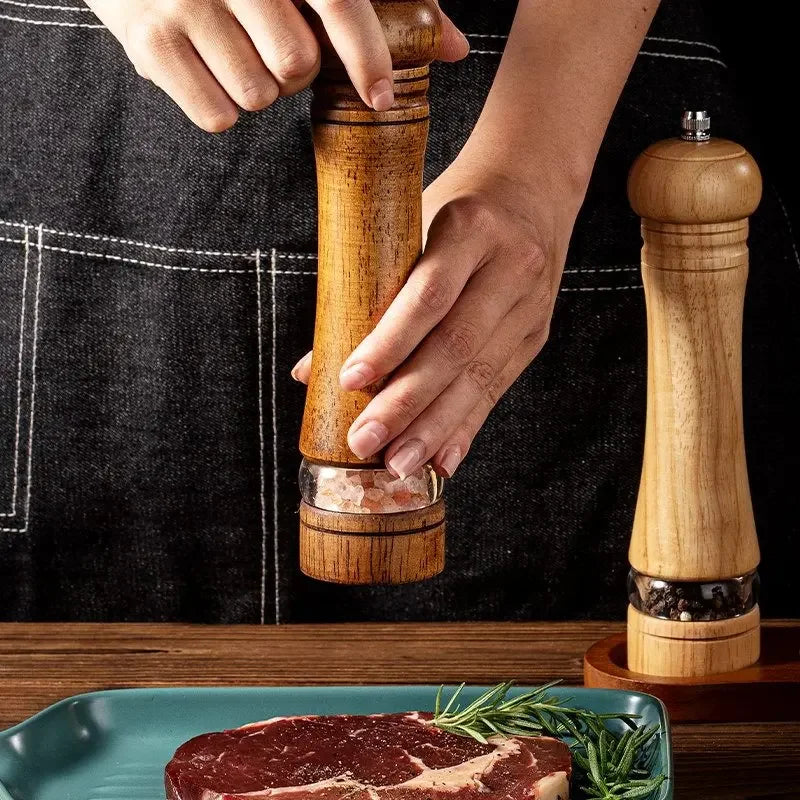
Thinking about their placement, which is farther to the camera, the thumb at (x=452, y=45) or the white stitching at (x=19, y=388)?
the white stitching at (x=19, y=388)

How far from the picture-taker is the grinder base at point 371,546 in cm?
66

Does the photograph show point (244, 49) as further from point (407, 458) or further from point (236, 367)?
point (236, 367)

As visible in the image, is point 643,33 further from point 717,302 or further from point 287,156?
point 287,156

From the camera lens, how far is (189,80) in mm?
675

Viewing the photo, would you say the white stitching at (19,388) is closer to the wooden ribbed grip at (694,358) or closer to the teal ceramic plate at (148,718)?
the teal ceramic plate at (148,718)

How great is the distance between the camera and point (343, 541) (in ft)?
2.19

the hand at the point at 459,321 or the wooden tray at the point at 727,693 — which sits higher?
the hand at the point at 459,321

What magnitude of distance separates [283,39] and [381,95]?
6cm

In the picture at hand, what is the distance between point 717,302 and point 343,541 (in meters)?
0.29

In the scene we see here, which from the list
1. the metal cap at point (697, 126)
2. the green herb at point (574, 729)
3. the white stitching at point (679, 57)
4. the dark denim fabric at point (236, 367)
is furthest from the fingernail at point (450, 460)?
the white stitching at point (679, 57)

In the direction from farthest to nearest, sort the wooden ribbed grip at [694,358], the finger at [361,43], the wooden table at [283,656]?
the wooden table at [283,656]
the wooden ribbed grip at [694,358]
the finger at [361,43]

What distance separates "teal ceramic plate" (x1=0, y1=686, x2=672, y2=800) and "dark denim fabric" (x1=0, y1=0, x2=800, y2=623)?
1.28 ft

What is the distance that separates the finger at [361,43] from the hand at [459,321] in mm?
120

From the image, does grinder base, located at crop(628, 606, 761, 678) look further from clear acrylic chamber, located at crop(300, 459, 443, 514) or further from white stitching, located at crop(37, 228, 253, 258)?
white stitching, located at crop(37, 228, 253, 258)
